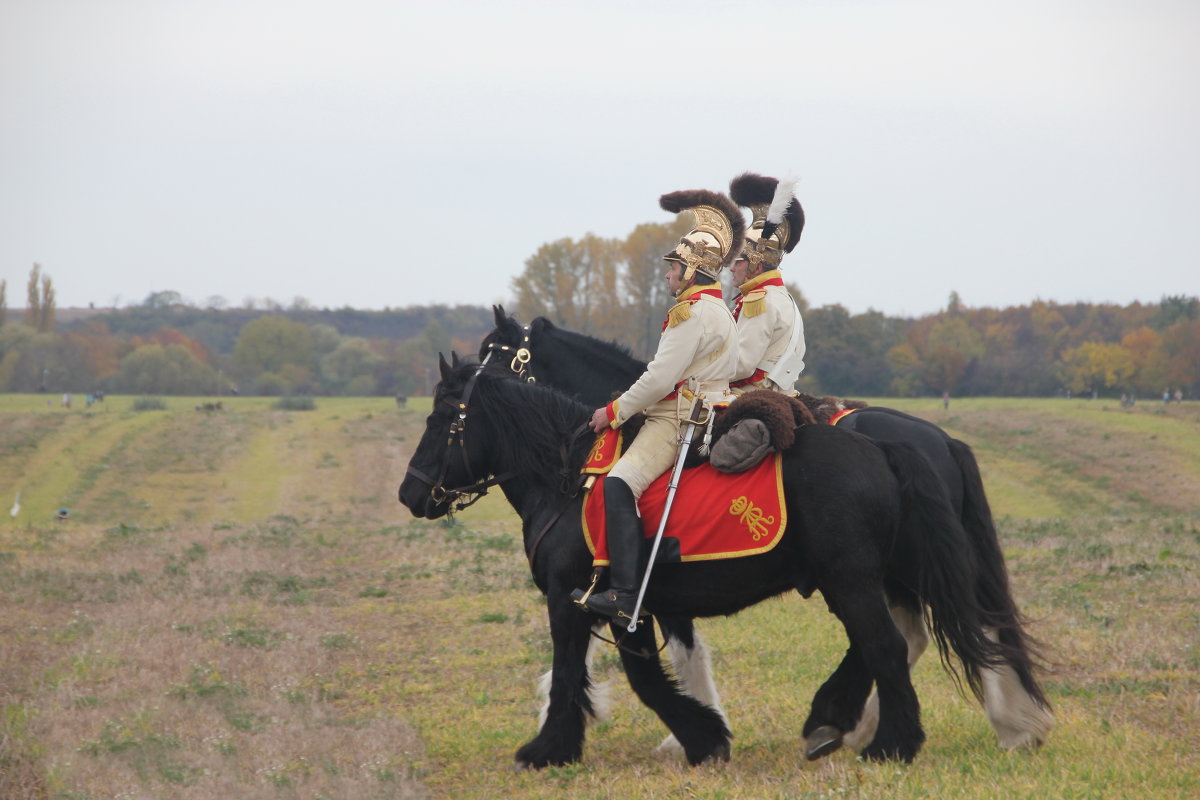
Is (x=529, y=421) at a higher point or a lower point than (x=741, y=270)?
lower

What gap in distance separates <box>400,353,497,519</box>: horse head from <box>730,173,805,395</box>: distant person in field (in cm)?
186

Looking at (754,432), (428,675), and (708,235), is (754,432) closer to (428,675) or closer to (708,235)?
(708,235)

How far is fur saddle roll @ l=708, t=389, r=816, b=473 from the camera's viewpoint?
658 cm

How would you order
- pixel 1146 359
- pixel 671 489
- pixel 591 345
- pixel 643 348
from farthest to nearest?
pixel 1146 359 → pixel 643 348 → pixel 591 345 → pixel 671 489

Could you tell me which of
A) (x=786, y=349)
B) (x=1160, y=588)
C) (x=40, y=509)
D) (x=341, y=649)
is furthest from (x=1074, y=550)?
(x=40, y=509)

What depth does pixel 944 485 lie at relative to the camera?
22.4 ft

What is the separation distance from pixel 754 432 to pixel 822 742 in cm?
197

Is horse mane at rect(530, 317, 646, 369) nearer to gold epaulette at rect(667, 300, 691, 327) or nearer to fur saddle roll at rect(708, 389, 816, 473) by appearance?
gold epaulette at rect(667, 300, 691, 327)

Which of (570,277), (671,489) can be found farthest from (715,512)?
(570,277)

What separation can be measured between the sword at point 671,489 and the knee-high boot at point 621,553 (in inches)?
1.6

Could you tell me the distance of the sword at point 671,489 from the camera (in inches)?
264

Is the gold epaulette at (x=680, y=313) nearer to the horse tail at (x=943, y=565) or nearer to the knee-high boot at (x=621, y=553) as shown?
the knee-high boot at (x=621, y=553)

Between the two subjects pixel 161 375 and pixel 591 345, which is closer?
pixel 591 345

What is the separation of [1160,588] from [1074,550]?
10.1ft
